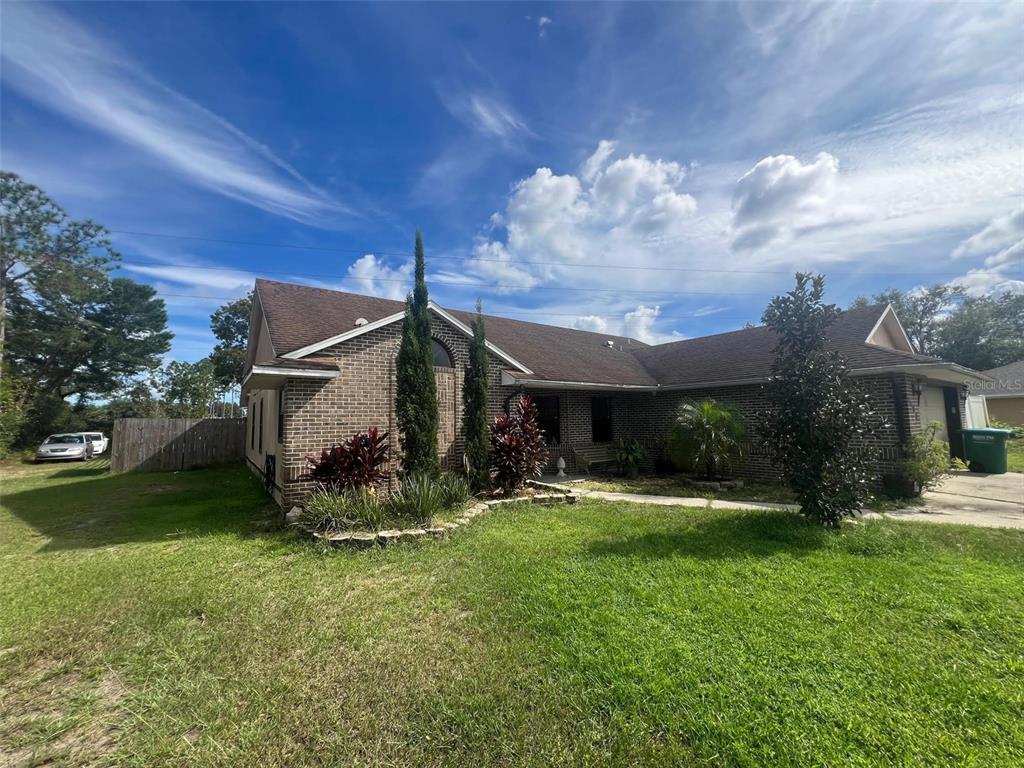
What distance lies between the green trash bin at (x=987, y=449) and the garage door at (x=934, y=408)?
0.52m

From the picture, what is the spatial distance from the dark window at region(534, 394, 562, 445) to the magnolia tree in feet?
21.9

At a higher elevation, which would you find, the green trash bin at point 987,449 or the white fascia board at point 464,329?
the white fascia board at point 464,329

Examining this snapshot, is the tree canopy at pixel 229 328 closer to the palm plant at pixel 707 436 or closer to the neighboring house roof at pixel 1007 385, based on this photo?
the palm plant at pixel 707 436

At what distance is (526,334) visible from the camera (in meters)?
16.0

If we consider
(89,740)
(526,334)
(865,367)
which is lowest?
(89,740)

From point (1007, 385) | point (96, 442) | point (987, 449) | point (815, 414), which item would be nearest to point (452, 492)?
point (815, 414)

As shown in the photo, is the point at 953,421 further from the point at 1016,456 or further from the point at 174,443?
the point at 174,443

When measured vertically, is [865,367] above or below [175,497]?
above

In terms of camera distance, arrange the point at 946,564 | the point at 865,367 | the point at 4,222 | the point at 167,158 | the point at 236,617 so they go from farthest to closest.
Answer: the point at 4,222 → the point at 167,158 → the point at 865,367 → the point at 946,564 → the point at 236,617

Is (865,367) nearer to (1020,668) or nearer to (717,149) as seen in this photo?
(717,149)

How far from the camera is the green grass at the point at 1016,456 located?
40.5 ft

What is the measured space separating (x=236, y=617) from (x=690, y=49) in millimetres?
11527

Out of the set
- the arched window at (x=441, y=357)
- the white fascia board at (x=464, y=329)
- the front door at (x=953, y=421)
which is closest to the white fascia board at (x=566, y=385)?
the white fascia board at (x=464, y=329)

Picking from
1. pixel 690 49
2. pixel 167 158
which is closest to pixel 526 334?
pixel 690 49
